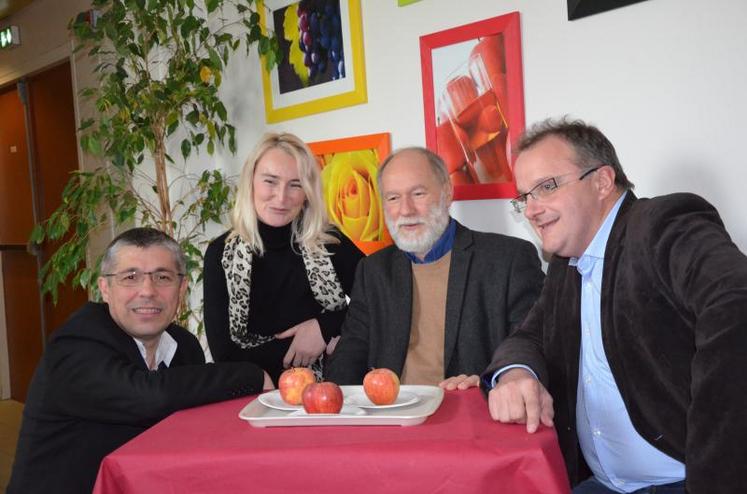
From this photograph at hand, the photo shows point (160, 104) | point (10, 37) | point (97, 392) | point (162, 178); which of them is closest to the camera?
point (97, 392)

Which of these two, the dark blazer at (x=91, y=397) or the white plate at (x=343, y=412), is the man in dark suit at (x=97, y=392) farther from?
the white plate at (x=343, y=412)

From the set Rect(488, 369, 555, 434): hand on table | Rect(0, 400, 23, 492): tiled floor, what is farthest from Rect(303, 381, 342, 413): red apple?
Rect(0, 400, 23, 492): tiled floor

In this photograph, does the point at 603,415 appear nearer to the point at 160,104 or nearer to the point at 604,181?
the point at 604,181

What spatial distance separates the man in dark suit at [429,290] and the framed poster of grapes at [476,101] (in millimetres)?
383

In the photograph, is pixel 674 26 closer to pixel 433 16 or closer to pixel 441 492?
pixel 433 16

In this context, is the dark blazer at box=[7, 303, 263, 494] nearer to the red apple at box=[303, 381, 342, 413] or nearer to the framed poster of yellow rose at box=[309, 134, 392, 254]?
the red apple at box=[303, 381, 342, 413]

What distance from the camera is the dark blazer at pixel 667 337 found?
1087mm

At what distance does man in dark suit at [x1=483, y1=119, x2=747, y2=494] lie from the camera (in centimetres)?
110

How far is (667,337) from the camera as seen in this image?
1.38 m

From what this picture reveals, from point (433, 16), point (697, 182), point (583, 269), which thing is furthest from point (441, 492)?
point (433, 16)

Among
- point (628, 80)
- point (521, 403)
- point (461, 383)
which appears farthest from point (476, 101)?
point (521, 403)

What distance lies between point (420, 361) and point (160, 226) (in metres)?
2.08

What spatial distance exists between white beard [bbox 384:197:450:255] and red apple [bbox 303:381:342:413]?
0.90 meters

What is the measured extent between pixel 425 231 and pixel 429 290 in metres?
0.20
